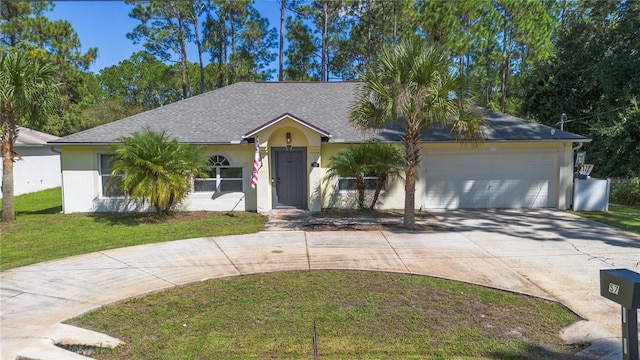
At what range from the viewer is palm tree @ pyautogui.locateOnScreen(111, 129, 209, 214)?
1145cm

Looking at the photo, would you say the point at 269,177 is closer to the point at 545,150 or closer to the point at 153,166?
the point at 153,166

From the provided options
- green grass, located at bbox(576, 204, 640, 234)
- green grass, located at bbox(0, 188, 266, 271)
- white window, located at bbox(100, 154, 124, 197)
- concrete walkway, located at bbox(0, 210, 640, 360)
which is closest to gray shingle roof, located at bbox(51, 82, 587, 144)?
white window, located at bbox(100, 154, 124, 197)

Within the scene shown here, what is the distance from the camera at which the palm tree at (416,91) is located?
9641 mm

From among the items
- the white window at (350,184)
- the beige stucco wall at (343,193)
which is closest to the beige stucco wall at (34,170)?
the beige stucco wall at (343,193)

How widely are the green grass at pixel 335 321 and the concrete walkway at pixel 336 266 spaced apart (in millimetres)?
414

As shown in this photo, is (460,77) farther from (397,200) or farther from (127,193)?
(127,193)

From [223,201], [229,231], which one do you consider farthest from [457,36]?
[229,231]

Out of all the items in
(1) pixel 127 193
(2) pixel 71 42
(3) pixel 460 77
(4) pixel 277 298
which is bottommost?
(4) pixel 277 298

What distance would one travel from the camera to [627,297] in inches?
140

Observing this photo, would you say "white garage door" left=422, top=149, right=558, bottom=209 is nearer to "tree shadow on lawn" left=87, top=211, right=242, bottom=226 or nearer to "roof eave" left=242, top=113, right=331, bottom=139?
"roof eave" left=242, top=113, right=331, bottom=139

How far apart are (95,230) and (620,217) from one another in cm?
1671

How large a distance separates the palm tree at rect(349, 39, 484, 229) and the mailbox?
21.3 ft

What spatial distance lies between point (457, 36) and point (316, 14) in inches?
613

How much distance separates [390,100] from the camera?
9.77 meters
